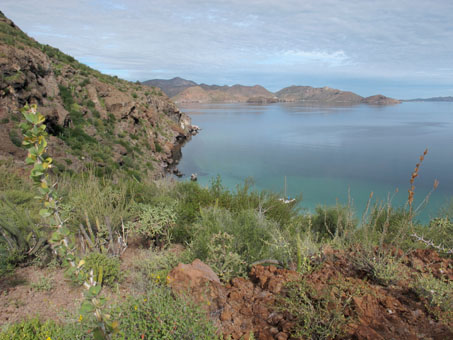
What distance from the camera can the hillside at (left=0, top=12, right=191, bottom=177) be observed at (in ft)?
48.4

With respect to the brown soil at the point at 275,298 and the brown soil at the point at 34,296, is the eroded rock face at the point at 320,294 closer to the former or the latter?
the brown soil at the point at 275,298

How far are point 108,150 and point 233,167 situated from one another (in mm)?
12098

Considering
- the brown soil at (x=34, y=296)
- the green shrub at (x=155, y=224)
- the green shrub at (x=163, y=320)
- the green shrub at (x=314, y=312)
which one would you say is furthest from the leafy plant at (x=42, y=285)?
the green shrub at (x=314, y=312)

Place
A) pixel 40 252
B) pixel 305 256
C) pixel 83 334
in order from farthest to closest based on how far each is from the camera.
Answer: pixel 40 252
pixel 305 256
pixel 83 334

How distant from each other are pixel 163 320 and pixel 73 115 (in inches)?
859

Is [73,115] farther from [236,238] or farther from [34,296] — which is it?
[236,238]

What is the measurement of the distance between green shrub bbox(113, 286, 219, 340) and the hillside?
12.0 meters

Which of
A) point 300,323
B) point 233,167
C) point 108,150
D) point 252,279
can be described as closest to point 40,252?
point 252,279

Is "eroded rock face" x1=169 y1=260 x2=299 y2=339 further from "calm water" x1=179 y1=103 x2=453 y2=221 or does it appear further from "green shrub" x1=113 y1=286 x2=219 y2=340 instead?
"calm water" x1=179 y1=103 x2=453 y2=221

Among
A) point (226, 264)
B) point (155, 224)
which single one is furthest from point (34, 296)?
point (226, 264)

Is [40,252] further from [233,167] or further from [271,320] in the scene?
[233,167]

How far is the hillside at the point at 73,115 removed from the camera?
14.7 meters

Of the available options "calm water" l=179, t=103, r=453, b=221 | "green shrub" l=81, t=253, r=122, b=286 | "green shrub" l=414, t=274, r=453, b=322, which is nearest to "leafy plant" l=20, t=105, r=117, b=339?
"green shrub" l=81, t=253, r=122, b=286

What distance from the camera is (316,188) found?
21.2 metres
